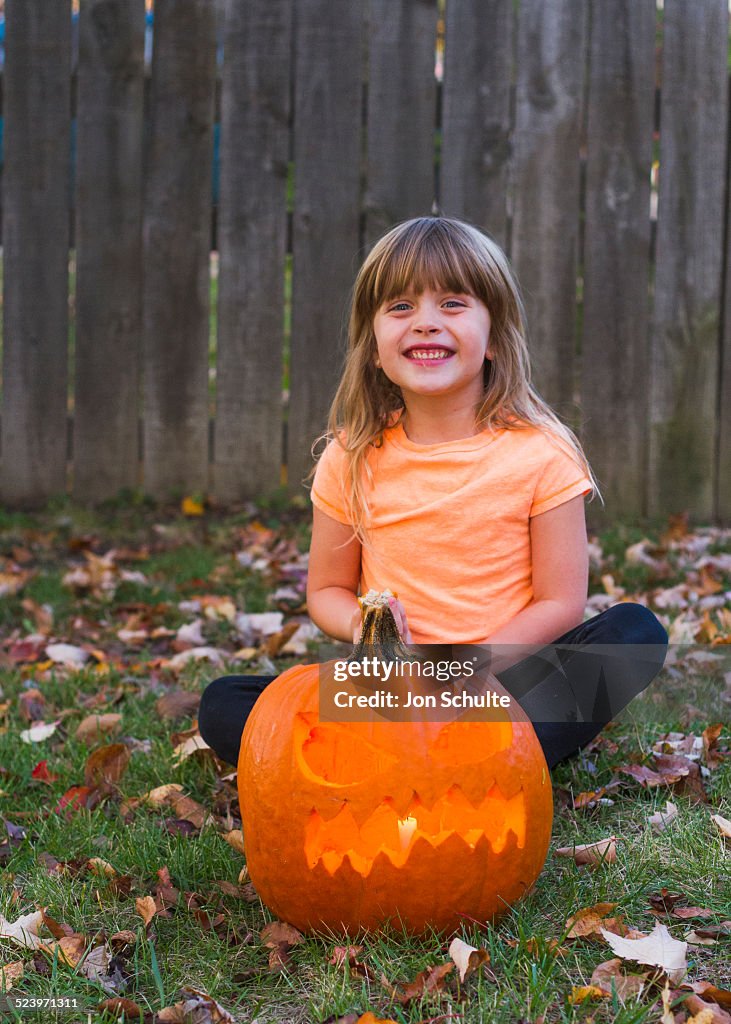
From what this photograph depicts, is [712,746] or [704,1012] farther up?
[704,1012]

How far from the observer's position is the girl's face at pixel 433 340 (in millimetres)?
2350

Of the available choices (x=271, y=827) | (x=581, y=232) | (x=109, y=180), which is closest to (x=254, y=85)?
(x=109, y=180)

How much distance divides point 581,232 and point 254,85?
1609 millimetres

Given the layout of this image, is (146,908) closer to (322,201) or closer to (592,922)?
(592,922)

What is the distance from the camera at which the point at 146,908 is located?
188 cm

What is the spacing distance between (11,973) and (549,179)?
410 cm

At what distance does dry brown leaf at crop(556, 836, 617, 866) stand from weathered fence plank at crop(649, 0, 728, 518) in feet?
10.4

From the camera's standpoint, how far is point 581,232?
4.93m

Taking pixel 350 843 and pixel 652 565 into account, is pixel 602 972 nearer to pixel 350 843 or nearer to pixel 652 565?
pixel 350 843

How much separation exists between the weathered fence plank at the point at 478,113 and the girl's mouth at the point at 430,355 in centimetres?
268

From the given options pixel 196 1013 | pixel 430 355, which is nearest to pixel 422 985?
pixel 196 1013

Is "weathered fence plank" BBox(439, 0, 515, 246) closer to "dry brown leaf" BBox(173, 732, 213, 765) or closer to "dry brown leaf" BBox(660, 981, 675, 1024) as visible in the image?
"dry brown leaf" BBox(173, 732, 213, 765)

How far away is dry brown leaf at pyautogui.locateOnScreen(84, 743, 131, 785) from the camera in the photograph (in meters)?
2.47

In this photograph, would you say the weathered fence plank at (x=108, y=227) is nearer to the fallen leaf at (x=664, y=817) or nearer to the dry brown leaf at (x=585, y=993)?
the fallen leaf at (x=664, y=817)
